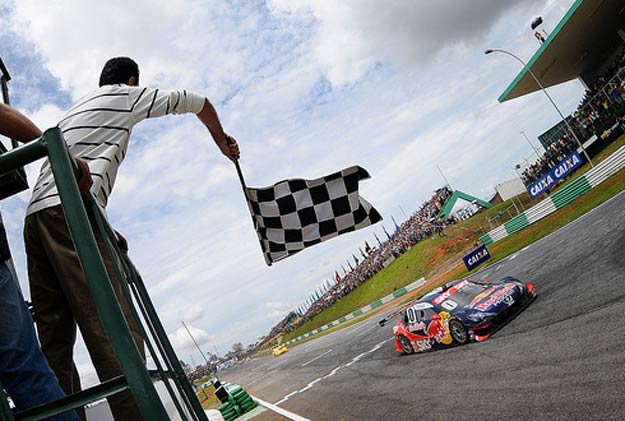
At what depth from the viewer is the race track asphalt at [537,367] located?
4.59 meters

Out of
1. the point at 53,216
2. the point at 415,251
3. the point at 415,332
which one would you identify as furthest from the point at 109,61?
the point at 415,251

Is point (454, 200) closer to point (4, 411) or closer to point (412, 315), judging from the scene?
point (412, 315)

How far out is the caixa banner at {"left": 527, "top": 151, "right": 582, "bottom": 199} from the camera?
27.3m

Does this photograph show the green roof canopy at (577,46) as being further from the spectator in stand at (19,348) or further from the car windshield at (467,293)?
the spectator in stand at (19,348)

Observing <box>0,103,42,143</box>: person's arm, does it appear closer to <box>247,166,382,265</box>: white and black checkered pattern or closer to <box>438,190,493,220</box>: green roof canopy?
<box>247,166,382,265</box>: white and black checkered pattern

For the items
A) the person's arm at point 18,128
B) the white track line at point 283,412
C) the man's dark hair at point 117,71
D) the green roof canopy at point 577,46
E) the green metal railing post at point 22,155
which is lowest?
the white track line at point 283,412

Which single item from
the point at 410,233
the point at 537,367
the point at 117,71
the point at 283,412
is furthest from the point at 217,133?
the point at 410,233

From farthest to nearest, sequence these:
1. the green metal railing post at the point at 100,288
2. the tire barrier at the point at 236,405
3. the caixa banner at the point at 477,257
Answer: the caixa banner at the point at 477,257 < the tire barrier at the point at 236,405 < the green metal railing post at the point at 100,288

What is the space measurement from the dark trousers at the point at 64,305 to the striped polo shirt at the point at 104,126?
0.17 meters

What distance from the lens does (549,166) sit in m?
33.3

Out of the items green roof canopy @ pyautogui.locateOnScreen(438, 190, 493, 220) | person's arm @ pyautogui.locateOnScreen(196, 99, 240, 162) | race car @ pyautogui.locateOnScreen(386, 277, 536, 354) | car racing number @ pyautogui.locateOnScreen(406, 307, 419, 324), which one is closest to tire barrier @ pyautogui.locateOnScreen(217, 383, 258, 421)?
race car @ pyautogui.locateOnScreen(386, 277, 536, 354)

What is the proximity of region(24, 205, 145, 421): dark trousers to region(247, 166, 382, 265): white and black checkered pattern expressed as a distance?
215cm

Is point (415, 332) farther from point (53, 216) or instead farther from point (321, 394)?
point (53, 216)

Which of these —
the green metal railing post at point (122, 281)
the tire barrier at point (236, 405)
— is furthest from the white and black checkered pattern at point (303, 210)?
the tire barrier at point (236, 405)
